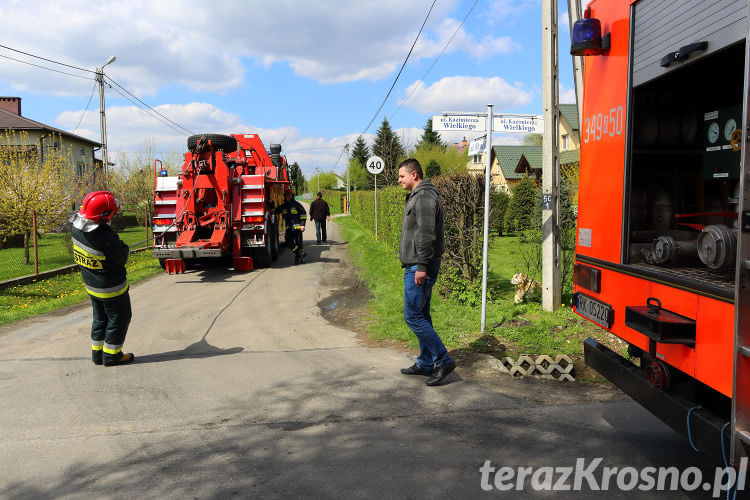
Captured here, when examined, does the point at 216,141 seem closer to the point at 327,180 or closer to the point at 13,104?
the point at 13,104

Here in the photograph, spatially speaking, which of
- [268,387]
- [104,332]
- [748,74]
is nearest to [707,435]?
[748,74]

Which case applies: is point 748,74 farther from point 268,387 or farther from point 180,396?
point 180,396

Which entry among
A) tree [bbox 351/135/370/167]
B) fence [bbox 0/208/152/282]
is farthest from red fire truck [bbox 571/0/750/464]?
tree [bbox 351/135/370/167]

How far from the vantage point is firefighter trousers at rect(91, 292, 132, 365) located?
17.9ft

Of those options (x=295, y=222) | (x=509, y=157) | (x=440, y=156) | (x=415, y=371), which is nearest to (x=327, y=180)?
(x=440, y=156)

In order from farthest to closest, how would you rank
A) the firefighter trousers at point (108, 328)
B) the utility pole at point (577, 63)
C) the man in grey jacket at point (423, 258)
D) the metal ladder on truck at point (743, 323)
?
1. the utility pole at point (577, 63)
2. the firefighter trousers at point (108, 328)
3. the man in grey jacket at point (423, 258)
4. the metal ladder on truck at point (743, 323)

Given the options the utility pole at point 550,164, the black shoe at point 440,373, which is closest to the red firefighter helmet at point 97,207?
the black shoe at point 440,373

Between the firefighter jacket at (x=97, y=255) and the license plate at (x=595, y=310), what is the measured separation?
14.3 feet

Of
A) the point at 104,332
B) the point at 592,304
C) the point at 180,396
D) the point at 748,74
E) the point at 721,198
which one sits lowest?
the point at 180,396

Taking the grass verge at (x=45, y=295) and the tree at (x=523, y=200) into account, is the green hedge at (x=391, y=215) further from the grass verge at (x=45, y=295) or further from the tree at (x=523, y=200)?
the tree at (x=523, y=200)

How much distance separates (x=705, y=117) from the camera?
376 cm

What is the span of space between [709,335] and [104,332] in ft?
17.6

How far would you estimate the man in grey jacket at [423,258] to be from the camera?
472cm

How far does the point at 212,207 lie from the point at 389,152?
30.2 metres
